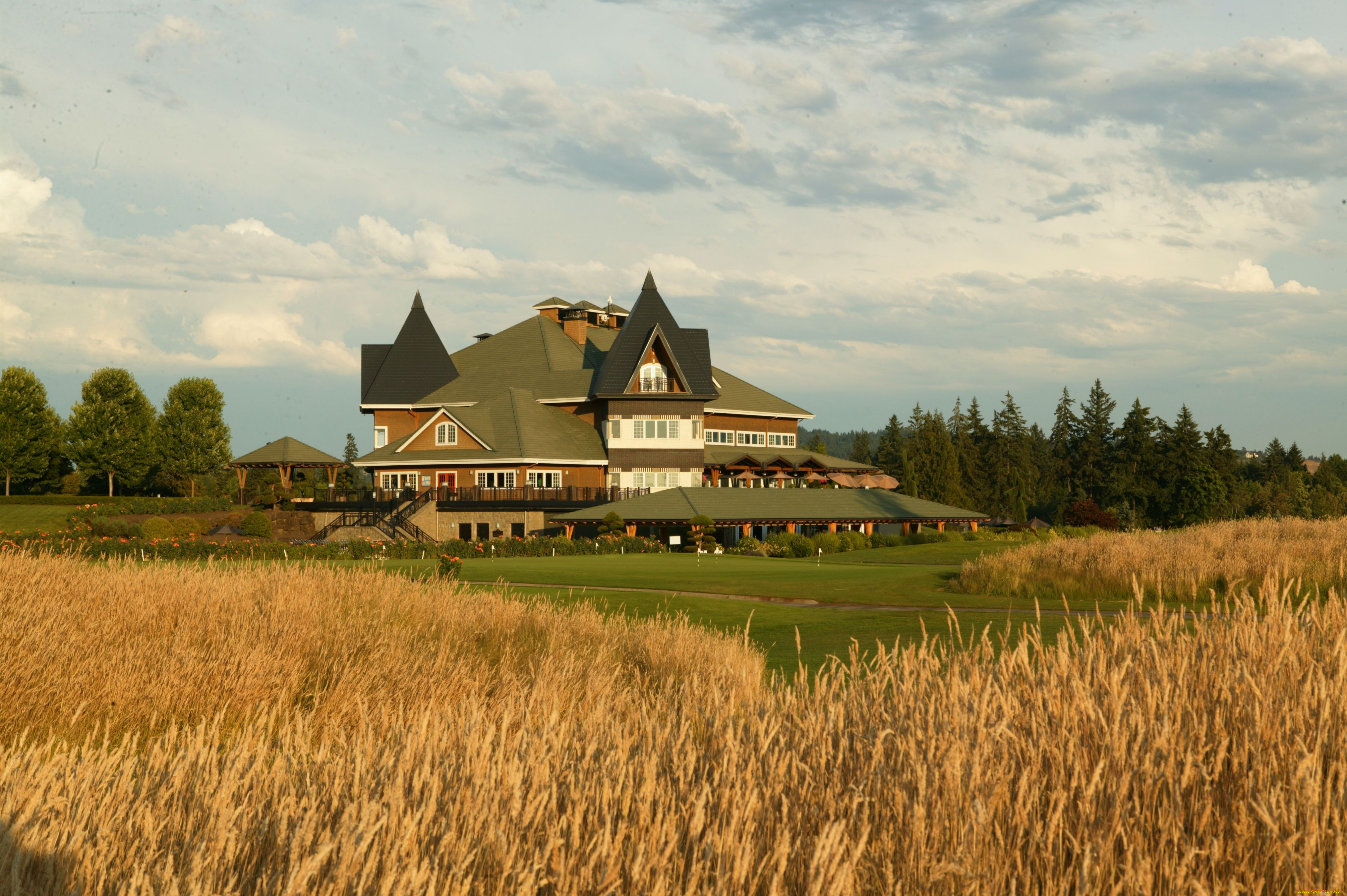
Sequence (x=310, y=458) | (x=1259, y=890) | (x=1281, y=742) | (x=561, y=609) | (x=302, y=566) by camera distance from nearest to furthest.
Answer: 1. (x=1259, y=890)
2. (x=1281, y=742)
3. (x=561, y=609)
4. (x=302, y=566)
5. (x=310, y=458)

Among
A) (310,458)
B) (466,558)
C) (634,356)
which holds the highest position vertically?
(634,356)

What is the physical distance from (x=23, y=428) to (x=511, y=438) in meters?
39.4

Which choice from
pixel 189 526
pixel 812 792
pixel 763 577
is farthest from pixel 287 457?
pixel 812 792

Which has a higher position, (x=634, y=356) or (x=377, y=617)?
(x=634, y=356)

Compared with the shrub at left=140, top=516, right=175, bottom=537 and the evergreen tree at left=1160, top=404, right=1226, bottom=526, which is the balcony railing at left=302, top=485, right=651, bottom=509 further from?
the evergreen tree at left=1160, top=404, right=1226, bottom=526

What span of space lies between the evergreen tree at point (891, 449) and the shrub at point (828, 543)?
58078 millimetres

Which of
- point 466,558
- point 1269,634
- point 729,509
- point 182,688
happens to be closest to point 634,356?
point 729,509

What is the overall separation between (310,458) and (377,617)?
5165 cm

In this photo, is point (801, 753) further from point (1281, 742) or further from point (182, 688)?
point (182, 688)

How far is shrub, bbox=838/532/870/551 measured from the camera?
1906 inches

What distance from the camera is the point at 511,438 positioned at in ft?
185

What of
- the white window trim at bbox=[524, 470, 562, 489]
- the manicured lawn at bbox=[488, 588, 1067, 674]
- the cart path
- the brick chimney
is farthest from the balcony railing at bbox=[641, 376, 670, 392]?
the manicured lawn at bbox=[488, 588, 1067, 674]

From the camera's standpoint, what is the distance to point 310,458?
6150 cm

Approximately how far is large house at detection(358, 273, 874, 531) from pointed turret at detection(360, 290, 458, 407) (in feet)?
0.26
